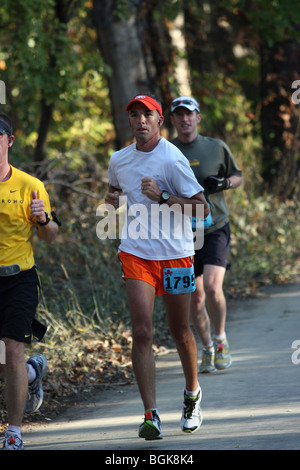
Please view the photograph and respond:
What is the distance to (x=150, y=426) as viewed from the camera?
5.01 metres

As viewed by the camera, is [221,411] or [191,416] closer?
[191,416]

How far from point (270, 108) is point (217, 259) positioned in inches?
326

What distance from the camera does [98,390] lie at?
22.9ft

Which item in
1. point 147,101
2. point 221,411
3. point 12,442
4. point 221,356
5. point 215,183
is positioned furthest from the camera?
point 221,356

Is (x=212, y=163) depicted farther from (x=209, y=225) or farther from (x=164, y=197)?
(x=164, y=197)

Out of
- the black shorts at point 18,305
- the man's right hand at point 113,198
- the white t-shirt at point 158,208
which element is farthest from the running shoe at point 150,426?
the man's right hand at point 113,198

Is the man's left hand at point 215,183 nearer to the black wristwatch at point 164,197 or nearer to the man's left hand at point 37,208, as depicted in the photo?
the black wristwatch at point 164,197

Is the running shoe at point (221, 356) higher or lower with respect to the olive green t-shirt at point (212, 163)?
lower

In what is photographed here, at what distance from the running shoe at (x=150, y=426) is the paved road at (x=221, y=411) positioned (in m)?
0.07

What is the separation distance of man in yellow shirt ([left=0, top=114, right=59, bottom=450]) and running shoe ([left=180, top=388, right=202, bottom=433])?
3.43 feet

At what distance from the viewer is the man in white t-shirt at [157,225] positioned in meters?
5.16

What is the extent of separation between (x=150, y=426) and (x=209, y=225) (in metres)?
2.41
